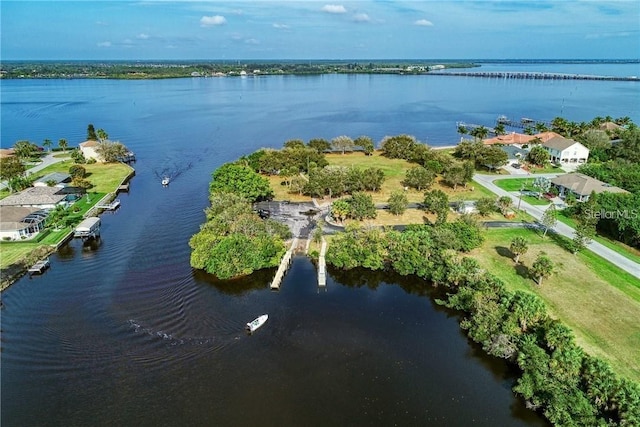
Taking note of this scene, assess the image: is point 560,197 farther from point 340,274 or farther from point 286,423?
point 286,423

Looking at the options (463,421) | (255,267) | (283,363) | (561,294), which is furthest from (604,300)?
(255,267)

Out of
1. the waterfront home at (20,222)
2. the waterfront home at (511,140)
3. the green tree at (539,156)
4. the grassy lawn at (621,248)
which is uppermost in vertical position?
the waterfront home at (511,140)

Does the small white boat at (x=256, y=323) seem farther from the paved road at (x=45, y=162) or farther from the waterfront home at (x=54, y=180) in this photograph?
the paved road at (x=45, y=162)

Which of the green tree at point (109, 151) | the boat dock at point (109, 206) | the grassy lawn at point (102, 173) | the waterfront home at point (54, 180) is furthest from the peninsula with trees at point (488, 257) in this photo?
the green tree at point (109, 151)

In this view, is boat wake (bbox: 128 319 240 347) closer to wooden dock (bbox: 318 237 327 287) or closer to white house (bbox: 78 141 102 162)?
wooden dock (bbox: 318 237 327 287)

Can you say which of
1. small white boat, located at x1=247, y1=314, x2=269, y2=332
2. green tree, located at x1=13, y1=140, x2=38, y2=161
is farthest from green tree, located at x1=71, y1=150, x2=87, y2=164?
small white boat, located at x1=247, y1=314, x2=269, y2=332
